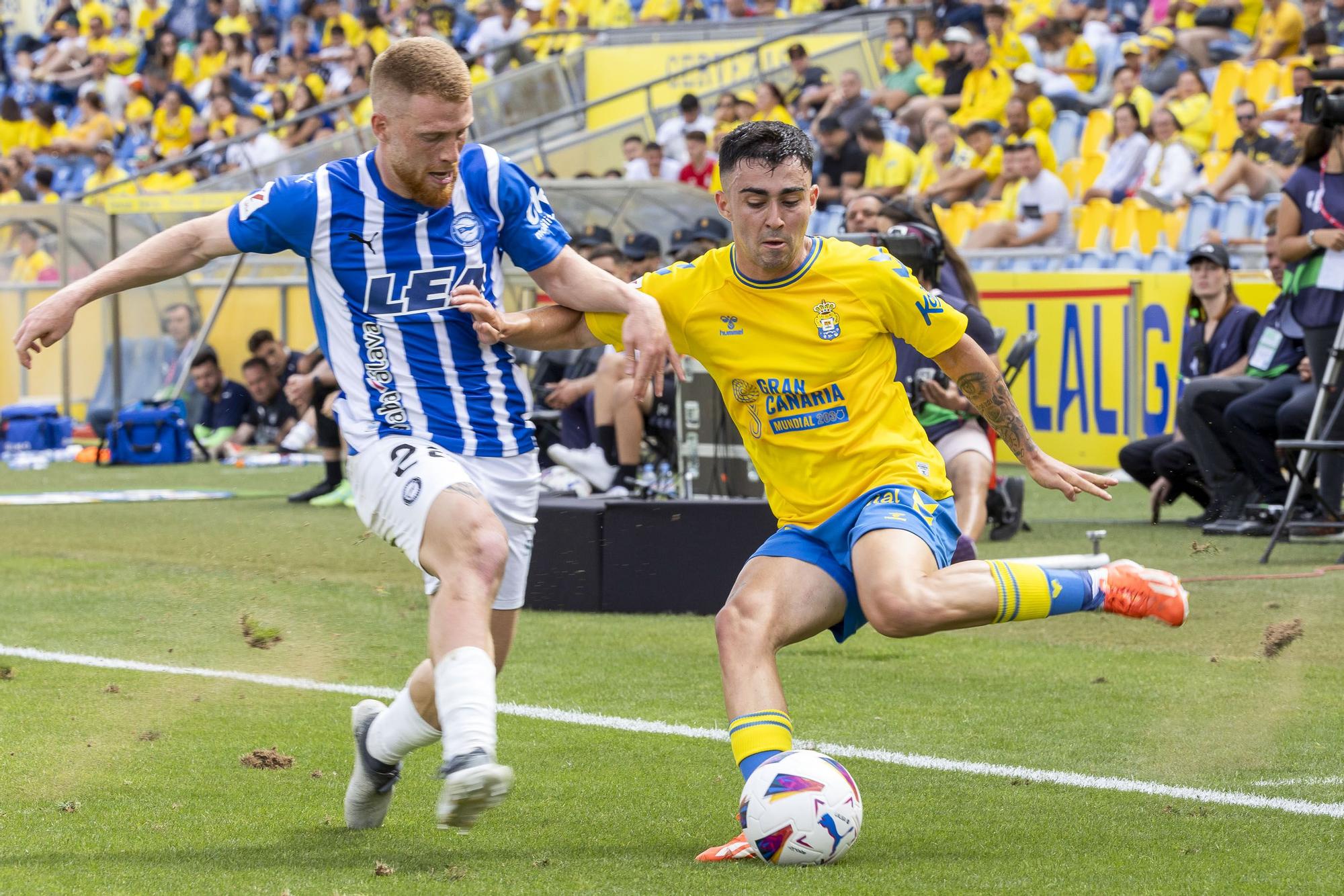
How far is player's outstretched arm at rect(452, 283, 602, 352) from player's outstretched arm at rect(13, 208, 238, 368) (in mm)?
624

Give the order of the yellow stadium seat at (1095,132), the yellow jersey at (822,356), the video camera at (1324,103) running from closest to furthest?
the yellow jersey at (822,356) → the video camera at (1324,103) → the yellow stadium seat at (1095,132)

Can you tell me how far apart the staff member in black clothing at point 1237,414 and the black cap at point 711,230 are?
164 inches

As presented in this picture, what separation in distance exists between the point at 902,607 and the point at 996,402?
838mm

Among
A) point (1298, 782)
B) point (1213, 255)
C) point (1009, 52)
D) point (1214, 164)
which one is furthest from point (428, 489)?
point (1009, 52)

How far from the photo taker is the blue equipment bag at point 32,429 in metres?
18.9

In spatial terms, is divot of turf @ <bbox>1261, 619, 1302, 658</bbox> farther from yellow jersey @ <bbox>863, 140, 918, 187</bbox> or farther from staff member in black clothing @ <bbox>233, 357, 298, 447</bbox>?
staff member in black clothing @ <bbox>233, 357, 298, 447</bbox>

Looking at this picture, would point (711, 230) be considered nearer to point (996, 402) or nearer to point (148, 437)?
point (148, 437)

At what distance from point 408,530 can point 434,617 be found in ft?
0.94

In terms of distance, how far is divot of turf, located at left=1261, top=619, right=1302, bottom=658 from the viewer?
619 centimetres

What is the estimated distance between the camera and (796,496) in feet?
16.1

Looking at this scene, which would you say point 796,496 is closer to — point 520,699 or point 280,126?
point 520,699

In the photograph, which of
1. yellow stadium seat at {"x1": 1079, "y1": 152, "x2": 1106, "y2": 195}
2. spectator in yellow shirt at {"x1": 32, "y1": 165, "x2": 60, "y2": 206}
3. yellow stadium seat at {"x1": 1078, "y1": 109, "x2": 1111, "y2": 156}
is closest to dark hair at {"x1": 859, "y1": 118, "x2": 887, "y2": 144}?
yellow stadium seat at {"x1": 1078, "y1": 109, "x2": 1111, "y2": 156}

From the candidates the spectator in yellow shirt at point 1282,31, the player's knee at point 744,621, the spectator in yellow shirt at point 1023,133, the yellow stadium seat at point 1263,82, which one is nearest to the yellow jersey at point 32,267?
the spectator in yellow shirt at point 1023,133

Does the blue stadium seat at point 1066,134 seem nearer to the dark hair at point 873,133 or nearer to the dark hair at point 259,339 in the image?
the dark hair at point 873,133
